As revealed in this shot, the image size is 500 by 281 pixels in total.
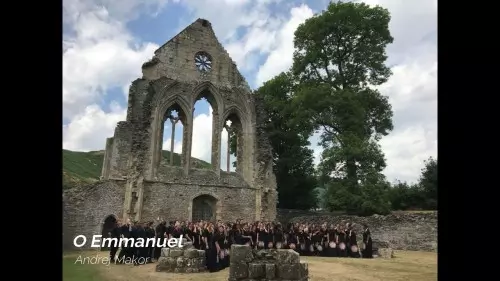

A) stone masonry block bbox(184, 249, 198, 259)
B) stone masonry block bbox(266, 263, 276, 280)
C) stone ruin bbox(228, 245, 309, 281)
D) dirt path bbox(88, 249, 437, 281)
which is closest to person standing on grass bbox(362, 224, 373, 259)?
dirt path bbox(88, 249, 437, 281)

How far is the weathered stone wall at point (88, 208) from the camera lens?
48.1ft

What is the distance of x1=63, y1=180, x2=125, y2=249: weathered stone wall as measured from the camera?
1466cm

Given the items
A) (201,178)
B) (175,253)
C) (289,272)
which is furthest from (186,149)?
(289,272)

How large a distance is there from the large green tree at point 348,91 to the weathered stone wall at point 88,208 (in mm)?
9915

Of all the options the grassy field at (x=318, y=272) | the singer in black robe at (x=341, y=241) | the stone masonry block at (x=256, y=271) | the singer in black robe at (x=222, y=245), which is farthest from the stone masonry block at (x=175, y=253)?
the singer in black robe at (x=341, y=241)

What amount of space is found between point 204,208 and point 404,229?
867 centimetres

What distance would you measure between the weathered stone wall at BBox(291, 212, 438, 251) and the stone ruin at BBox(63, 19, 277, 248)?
14.8ft

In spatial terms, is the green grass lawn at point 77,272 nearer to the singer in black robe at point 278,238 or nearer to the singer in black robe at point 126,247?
the singer in black robe at point 126,247

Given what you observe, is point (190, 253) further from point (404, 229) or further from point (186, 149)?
point (404, 229)

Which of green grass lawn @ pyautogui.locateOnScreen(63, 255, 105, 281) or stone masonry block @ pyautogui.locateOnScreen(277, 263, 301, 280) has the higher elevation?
stone masonry block @ pyautogui.locateOnScreen(277, 263, 301, 280)

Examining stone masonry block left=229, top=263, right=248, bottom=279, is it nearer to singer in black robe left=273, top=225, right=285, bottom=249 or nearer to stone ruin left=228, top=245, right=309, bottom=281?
stone ruin left=228, top=245, right=309, bottom=281

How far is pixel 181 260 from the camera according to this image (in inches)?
378
